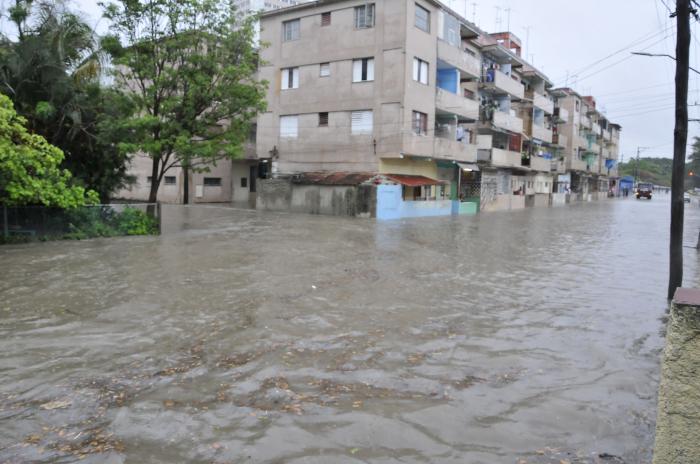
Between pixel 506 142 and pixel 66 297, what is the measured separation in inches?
1738

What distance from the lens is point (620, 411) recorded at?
5.29 metres

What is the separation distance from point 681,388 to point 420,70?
105 ft

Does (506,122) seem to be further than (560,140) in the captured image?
No

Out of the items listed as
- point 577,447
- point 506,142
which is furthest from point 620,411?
point 506,142

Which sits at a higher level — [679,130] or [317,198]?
[679,130]

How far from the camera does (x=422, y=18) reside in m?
32.6

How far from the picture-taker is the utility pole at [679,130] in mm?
9328

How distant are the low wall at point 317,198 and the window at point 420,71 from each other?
23.7 ft

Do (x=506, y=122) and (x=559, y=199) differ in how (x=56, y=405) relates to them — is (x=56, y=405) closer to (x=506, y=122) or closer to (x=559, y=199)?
(x=506, y=122)

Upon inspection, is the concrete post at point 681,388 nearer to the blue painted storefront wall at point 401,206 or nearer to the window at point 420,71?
the blue painted storefront wall at point 401,206

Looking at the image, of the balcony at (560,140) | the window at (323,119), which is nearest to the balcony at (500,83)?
the window at (323,119)

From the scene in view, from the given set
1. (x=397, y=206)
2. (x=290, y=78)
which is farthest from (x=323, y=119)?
(x=397, y=206)

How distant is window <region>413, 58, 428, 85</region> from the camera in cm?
3194

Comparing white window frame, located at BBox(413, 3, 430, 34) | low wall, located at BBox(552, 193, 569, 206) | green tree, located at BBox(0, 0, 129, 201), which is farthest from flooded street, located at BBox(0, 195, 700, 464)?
low wall, located at BBox(552, 193, 569, 206)
